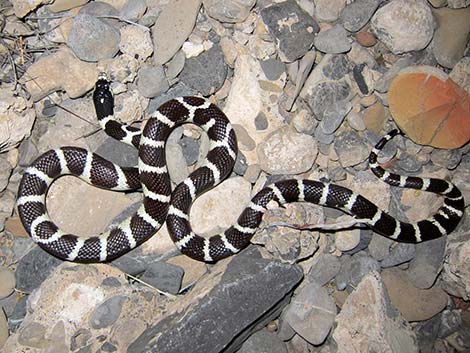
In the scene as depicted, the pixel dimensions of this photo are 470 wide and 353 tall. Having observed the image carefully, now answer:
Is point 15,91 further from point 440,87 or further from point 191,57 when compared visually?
point 440,87

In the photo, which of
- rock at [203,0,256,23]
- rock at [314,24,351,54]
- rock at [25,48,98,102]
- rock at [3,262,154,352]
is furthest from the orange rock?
rock at [3,262,154,352]

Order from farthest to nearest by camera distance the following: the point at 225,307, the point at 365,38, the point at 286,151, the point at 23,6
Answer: the point at 365,38 → the point at 286,151 → the point at 23,6 → the point at 225,307

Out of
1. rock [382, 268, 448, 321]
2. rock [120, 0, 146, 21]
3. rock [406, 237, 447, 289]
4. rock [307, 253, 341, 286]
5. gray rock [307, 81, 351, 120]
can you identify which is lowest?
rock [382, 268, 448, 321]

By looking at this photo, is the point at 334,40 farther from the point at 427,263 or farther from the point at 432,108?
the point at 427,263

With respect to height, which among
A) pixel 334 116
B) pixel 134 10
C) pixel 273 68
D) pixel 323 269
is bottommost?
pixel 323 269

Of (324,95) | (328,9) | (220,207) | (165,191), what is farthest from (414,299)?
(328,9)

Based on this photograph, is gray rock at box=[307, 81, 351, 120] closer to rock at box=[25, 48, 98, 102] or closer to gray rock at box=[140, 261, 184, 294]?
gray rock at box=[140, 261, 184, 294]
